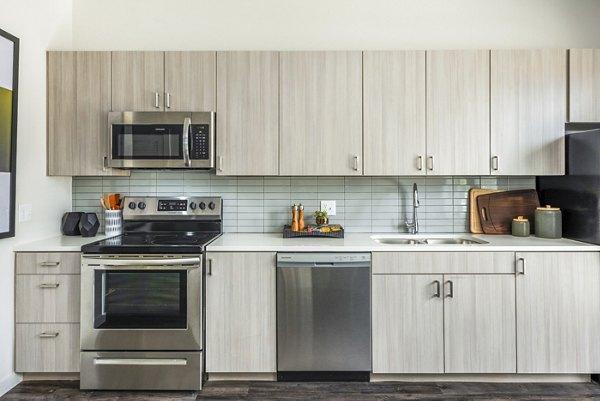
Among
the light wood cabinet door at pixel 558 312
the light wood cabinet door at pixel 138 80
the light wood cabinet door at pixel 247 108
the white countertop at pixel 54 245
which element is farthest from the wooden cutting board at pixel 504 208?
the white countertop at pixel 54 245

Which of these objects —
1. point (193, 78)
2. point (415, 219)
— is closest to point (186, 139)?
point (193, 78)

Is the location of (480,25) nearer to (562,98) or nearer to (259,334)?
(562,98)

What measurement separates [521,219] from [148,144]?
2614 millimetres

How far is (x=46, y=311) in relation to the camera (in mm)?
2352

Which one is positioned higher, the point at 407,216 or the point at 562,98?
the point at 562,98

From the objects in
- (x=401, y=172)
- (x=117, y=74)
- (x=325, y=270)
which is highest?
(x=117, y=74)

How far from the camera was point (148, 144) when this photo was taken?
8.63 feet

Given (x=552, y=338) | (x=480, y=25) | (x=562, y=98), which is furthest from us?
(x=480, y=25)

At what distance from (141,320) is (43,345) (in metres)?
0.63

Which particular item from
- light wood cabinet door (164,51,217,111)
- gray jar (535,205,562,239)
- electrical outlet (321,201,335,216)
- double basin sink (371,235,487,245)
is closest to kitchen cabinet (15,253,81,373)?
light wood cabinet door (164,51,217,111)

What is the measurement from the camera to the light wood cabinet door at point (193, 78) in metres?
2.66

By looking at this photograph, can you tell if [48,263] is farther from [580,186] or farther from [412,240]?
[580,186]

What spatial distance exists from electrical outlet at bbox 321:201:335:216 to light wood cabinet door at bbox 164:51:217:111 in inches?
41.7

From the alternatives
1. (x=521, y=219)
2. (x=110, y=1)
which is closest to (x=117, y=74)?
(x=110, y=1)
